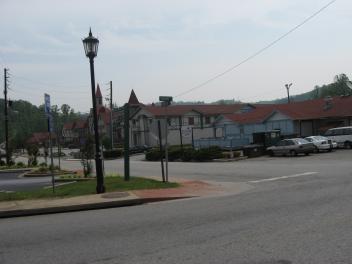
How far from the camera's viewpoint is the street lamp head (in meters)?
17.0

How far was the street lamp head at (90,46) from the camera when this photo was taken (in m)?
17.0

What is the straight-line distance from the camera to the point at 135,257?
24.8 ft

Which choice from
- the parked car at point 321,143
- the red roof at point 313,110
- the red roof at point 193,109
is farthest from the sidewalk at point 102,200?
the red roof at point 193,109

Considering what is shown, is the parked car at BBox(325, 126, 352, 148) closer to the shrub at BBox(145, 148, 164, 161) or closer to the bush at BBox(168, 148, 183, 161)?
the bush at BBox(168, 148, 183, 161)

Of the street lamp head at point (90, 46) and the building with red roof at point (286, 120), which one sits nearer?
the street lamp head at point (90, 46)

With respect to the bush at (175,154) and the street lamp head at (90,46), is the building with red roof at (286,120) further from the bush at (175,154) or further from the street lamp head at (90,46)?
the street lamp head at (90,46)

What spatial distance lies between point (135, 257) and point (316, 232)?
313 centimetres

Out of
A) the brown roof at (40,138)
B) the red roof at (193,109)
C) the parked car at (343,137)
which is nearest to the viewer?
the parked car at (343,137)

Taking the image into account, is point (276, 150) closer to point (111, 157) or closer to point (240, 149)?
point (240, 149)

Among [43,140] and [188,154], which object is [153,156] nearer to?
[188,154]

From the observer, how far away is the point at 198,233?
30.4 ft

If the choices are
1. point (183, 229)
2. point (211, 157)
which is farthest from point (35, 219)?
point (211, 157)

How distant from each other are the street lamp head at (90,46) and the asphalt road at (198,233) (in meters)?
5.58

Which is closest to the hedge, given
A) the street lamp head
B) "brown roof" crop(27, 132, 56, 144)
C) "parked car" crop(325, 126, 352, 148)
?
"parked car" crop(325, 126, 352, 148)
